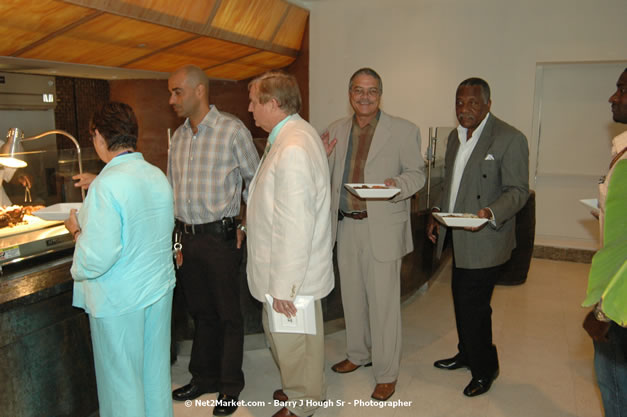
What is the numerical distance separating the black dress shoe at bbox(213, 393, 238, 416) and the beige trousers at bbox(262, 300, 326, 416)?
36 centimetres

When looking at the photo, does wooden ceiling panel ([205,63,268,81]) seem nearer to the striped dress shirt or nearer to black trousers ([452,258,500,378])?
the striped dress shirt

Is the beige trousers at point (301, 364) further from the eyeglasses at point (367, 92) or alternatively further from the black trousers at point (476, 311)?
the eyeglasses at point (367, 92)

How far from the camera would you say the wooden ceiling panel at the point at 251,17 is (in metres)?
4.73

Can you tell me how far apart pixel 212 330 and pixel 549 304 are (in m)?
3.08

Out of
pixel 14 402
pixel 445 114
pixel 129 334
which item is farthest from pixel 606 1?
pixel 14 402

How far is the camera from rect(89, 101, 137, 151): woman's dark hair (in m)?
1.92

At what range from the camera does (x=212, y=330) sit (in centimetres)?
282

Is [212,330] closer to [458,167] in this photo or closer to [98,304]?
[98,304]

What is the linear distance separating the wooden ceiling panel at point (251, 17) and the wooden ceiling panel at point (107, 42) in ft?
1.41

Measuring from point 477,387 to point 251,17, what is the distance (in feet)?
13.6

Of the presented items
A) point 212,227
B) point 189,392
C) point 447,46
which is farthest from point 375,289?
point 447,46

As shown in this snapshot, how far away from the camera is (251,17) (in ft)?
16.9

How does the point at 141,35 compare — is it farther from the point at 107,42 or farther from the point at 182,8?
the point at 182,8

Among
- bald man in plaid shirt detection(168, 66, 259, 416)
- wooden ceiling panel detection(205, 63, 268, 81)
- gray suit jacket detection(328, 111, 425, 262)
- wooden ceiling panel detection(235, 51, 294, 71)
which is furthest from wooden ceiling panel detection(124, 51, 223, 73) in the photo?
gray suit jacket detection(328, 111, 425, 262)
